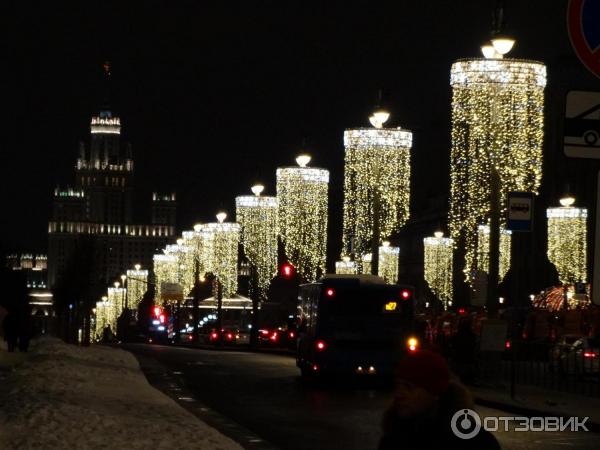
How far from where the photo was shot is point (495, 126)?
28.9 metres

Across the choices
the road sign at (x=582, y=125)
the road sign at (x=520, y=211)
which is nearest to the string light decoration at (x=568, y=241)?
the road sign at (x=520, y=211)

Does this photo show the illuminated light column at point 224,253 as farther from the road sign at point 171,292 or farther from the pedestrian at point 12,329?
the pedestrian at point 12,329

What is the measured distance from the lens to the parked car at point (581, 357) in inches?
1208

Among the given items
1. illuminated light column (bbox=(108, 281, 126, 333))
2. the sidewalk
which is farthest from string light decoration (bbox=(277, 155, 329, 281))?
illuminated light column (bbox=(108, 281, 126, 333))

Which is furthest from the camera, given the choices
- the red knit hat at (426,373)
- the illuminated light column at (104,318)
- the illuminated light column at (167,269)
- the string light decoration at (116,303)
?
the illuminated light column at (104,318)

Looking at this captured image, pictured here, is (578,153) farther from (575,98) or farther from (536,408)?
(536,408)

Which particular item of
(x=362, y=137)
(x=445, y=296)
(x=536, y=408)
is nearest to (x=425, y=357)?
(x=536, y=408)

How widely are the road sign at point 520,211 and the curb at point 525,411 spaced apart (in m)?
3.09

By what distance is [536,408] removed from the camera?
23.3 metres

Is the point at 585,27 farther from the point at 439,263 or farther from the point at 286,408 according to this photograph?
the point at 439,263

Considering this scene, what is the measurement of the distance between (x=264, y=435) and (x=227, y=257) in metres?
50.0

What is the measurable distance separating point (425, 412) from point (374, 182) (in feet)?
113

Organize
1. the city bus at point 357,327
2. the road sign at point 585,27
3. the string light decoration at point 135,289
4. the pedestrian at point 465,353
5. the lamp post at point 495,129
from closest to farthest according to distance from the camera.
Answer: the road sign at point 585,27
the lamp post at point 495,129
the pedestrian at point 465,353
the city bus at point 357,327
the string light decoration at point 135,289

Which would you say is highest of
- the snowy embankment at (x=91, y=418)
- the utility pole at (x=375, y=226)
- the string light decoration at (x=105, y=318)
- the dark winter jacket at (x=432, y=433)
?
the utility pole at (x=375, y=226)
